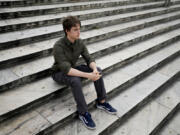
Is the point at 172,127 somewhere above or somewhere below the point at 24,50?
below

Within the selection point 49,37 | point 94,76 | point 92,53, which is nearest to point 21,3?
point 49,37

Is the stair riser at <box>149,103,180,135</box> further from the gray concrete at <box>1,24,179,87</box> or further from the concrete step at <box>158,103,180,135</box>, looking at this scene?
the gray concrete at <box>1,24,179,87</box>

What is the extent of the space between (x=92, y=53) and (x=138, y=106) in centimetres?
132

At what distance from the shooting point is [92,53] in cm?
347

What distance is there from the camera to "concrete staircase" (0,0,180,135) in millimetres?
2324

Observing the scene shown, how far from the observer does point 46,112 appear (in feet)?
7.68

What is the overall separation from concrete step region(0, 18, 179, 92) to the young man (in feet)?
1.30

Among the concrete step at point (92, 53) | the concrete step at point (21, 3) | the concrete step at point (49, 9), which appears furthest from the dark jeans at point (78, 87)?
the concrete step at point (21, 3)

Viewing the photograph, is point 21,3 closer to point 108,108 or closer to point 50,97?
point 50,97

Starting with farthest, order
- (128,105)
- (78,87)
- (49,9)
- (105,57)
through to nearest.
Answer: (49,9) → (105,57) → (128,105) → (78,87)

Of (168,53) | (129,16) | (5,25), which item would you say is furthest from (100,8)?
(5,25)

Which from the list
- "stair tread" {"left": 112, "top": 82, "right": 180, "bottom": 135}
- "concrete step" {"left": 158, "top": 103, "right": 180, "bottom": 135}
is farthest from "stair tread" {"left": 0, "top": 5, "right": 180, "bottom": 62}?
"concrete step" {"left": 158, "top": 103, "right": 180, "bottom": 135}

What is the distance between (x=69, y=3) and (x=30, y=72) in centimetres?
297

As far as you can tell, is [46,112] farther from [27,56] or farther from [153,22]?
[153,22]
